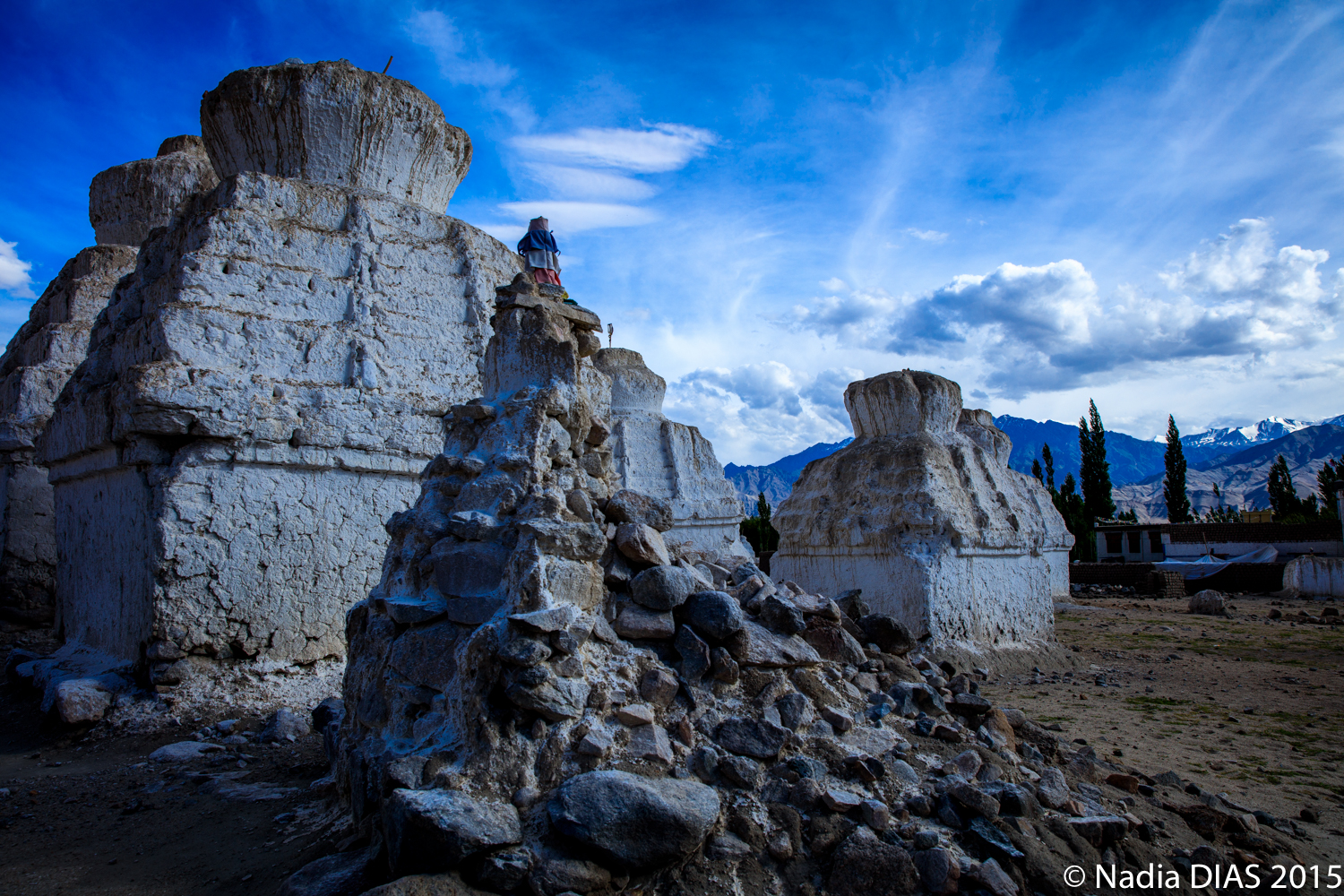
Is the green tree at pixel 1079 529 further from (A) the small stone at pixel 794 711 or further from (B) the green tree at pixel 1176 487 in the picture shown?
(A) the small stone at pixel 794 711

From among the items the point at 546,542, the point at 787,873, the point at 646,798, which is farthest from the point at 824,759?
the point at 546,542

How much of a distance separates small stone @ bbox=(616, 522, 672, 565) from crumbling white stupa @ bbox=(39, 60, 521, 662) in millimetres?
3124

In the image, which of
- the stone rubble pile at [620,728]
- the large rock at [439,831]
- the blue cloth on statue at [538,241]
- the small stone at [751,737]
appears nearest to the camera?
the large rock at [439,831]

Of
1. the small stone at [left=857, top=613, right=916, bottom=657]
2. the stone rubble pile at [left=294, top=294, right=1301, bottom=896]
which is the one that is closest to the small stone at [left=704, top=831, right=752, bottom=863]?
the stone rubble pile at [left=294, top=294, right=1301, bottom=896]

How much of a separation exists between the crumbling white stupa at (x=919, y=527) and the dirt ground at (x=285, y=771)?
74 centimetres

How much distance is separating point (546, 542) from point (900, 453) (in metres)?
6.08

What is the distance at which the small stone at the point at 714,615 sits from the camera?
317 cm

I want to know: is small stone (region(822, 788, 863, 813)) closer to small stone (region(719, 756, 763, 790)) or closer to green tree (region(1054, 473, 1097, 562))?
small stone (region(719, 756, 763, 790))

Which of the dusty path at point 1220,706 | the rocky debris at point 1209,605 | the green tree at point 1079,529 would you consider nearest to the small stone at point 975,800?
the dusty path at point 1220,706

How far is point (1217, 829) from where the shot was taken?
3.18m

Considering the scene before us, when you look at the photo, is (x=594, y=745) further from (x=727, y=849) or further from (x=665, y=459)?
(x=665, y=459)

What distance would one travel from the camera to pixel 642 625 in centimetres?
311

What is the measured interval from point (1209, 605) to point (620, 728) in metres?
15.9

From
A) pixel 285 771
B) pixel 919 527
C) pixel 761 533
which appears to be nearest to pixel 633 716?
pixel 285 771
